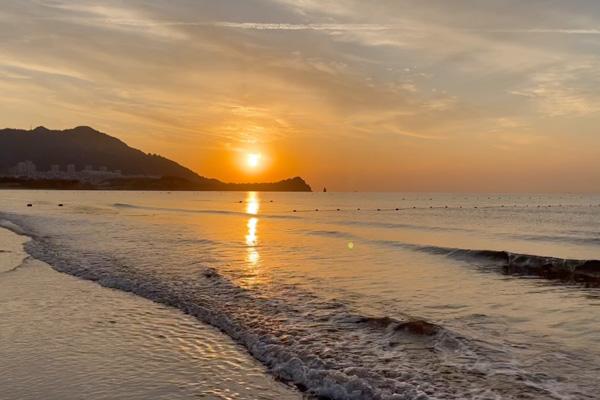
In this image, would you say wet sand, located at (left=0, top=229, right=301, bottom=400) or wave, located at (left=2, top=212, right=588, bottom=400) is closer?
wet sand, located at (left=0, top=229, right=301, bottom=400)

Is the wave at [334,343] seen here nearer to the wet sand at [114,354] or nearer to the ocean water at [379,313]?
the ocean water at [379,313]

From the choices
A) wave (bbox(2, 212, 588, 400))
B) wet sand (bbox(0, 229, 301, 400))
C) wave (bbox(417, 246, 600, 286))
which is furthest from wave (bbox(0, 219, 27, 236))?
wave (bbox(417, 246, 600, 286))

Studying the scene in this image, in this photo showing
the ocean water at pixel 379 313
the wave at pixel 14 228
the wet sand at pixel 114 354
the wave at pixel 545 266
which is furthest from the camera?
the wave at pixel 14 228

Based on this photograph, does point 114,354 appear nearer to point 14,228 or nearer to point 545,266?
point 545,266

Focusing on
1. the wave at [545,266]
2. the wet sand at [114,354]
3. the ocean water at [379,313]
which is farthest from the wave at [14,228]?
the wave at [545,266]

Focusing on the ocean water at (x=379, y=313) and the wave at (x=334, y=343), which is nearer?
the wave at (x=334, y=343)

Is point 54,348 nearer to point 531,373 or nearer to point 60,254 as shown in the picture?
point 531,373

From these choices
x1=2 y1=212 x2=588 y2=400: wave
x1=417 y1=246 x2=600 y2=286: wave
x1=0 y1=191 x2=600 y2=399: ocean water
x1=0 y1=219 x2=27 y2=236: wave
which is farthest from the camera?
x1=0 y1=219 x2=27 y2=236: wave

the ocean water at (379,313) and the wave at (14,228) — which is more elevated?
the ocean water at (379,313)

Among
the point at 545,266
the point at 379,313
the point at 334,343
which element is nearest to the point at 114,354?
the point at 334,343

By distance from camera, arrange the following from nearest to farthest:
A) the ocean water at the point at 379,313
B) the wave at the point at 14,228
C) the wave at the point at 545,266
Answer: the ocean water at the point at 379,313 < the wave at the point at 545,266 < the wave at the point at 14,228

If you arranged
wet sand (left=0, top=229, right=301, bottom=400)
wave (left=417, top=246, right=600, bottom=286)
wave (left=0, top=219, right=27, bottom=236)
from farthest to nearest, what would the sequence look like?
wave (left=0, top=219, right=27, bottom=236) < wave (left=417, top=246, right=600, bottom=286) < wet sand (left=0, top=229, right=301, bottom=400)

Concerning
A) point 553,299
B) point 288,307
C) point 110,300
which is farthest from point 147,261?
point 553,299

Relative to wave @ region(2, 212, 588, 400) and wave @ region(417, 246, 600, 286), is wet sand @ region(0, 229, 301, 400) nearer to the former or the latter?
wave @ region(2, 212, 588, 400)
